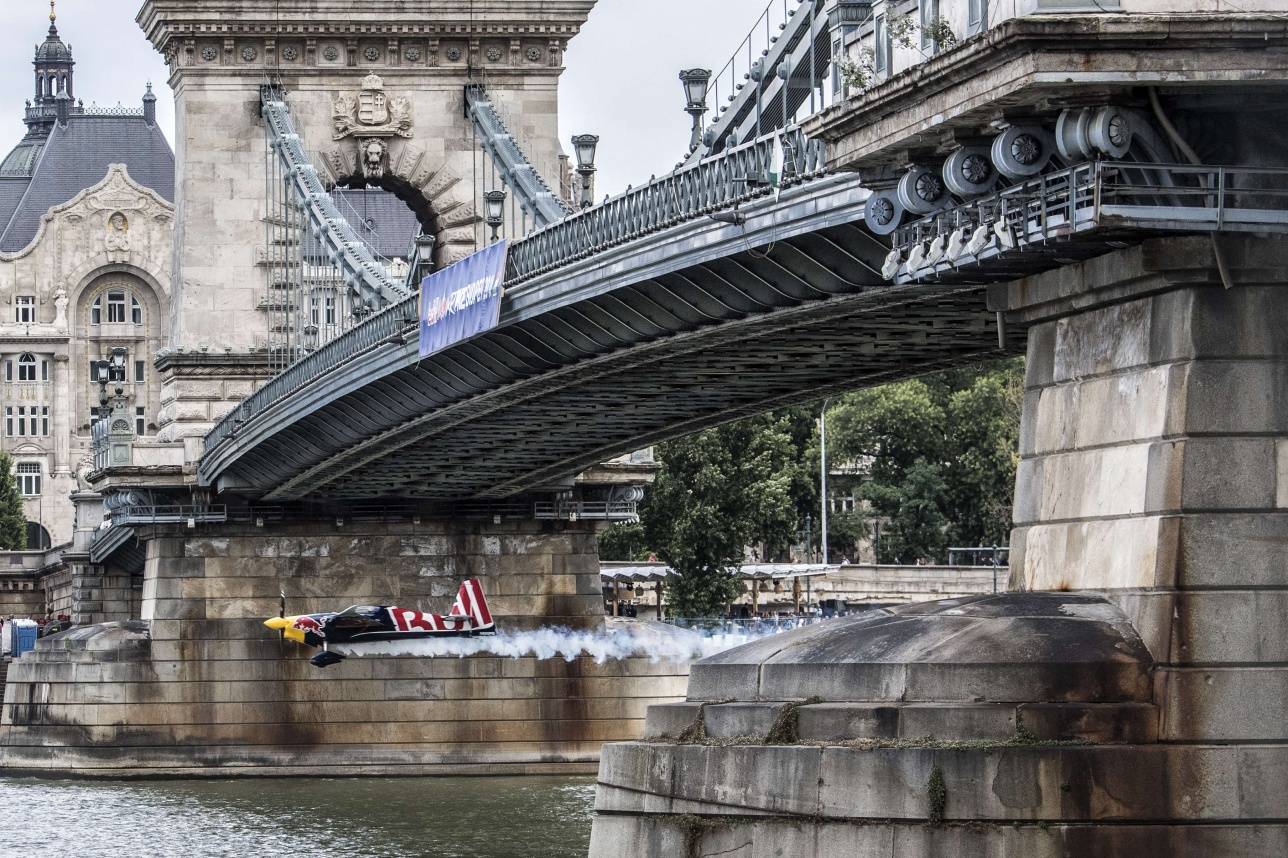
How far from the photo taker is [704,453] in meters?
92.2

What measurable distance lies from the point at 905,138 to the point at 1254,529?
447 centimetres

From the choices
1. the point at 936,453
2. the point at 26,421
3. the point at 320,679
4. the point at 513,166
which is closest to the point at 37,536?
the point at 26,421

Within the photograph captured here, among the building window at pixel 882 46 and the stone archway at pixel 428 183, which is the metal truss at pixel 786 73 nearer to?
the building window at pixel 882 46

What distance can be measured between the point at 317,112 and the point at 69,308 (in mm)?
84696

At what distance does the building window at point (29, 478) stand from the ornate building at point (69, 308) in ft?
0.17

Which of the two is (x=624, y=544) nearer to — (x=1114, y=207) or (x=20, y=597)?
(x=20, y=597)

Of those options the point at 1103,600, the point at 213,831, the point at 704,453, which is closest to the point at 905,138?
the point at 1103,600

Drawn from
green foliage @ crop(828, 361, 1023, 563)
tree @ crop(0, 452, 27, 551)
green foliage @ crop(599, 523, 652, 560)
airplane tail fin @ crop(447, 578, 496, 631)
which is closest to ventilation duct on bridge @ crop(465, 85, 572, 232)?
airplane tail fin @ crop(447, 578, 496, 631)

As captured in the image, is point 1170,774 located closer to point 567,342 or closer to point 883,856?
point 883,856

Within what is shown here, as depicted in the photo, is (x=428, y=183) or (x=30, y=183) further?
(x=30, y=183)

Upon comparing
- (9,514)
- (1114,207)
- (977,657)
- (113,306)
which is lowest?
(977,657)

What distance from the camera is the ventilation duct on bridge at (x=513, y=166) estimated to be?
58428 mm

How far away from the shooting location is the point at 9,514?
14262 centimetres

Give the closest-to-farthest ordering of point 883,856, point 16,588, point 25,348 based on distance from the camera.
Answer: point 883,856 < point 16,588 < point 25,348
